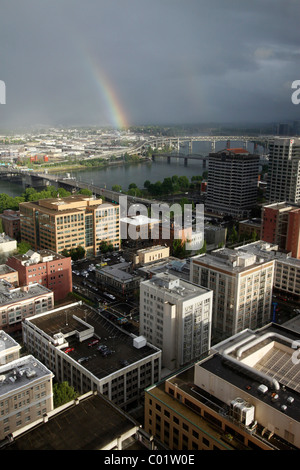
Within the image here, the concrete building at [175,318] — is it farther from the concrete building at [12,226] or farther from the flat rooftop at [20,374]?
the concrete building at [12,226]

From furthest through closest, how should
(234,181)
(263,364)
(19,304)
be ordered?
(234,181)
(19,304)
(263,364)

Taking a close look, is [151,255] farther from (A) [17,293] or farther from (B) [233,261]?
(A) [17,293]

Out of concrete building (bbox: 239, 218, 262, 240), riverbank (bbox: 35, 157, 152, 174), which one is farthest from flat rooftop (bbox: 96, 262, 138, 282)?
riverbank (bbox: 35, 157, 152, 174)

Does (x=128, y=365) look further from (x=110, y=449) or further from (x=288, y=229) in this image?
(x=288, y=229)

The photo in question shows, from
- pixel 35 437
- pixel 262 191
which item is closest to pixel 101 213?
pixel 35 437

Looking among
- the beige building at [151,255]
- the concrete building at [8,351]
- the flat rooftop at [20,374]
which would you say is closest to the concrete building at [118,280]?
the beige building at [151,255]

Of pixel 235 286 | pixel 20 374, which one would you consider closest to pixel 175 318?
pixel 235 286

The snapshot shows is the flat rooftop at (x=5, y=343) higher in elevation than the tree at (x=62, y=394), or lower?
higher
